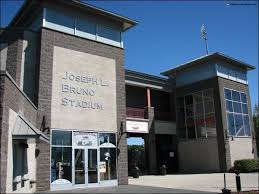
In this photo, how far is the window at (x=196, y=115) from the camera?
3341cm

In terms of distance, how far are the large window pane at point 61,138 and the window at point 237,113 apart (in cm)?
1803

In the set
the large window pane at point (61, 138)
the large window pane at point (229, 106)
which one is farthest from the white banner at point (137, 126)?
the large window pane at point (61, 138)

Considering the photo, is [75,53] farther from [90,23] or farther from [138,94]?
[138,94]

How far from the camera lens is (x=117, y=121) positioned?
22328 mm

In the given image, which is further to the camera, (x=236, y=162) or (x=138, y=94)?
(x=138, y=94)

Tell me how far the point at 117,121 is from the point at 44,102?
5.17m

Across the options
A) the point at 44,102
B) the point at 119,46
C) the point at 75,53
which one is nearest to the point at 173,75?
the point at 119,46

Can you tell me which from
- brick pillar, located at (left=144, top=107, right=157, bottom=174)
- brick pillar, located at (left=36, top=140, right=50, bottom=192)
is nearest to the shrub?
brick pillar, located at (left=144, top=107, right=157, bottom=174)

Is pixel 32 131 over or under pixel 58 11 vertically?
under

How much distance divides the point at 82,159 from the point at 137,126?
39.2 feet

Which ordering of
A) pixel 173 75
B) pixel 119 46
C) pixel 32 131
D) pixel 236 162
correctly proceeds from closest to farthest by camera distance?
pixel 32 131
pixel 119 46
pixel 236 162
pixel 173 75

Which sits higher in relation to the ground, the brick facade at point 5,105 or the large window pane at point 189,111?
the large window pane at point 189,111

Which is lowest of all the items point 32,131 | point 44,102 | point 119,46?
point 32,131

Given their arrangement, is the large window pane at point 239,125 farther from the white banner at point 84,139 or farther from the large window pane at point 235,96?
the white banner at point 84,139
